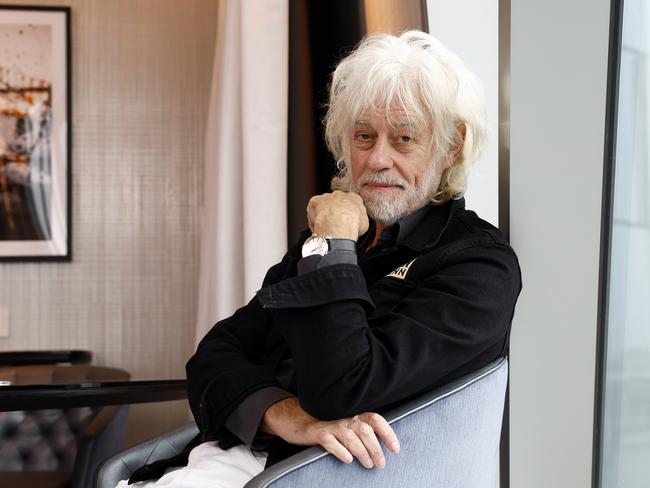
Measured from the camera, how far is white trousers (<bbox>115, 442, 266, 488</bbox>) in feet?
5.08

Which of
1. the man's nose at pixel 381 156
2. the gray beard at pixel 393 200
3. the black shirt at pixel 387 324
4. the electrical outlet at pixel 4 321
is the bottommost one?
the electrical outlet at pixel 4 321

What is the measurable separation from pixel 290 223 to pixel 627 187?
58.8 inches

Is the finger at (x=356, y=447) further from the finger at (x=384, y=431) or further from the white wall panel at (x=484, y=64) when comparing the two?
the white wall panel at (x=484, y=64)

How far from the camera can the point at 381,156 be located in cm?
167

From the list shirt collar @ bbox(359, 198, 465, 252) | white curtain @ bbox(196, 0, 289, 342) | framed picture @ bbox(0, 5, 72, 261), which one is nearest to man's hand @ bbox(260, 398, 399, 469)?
A: shirt collar @ bbox(359, 198, 465, 252)

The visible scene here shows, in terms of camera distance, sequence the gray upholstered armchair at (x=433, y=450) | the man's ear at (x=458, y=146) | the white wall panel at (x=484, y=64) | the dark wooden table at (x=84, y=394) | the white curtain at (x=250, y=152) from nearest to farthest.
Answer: the gray upholstered armchair at (x=433, y=450)
the man's ear at (x=458, y=146)
the white wall panel at (x=484, y=64)
the dark wooden table at (x=84, y=394)
the white curtain at (x=250, y=152)

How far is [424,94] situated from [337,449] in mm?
682

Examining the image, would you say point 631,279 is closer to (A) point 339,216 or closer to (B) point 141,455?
(A) point 339,216

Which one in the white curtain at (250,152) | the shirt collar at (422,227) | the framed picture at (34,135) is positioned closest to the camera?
the shirt collar at (422,227)

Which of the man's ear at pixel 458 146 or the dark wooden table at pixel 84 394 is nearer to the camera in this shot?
the man's ear at pixel 458 146

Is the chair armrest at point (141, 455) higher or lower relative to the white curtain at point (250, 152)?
lower

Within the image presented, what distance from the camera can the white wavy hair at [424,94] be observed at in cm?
164

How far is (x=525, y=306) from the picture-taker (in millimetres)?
2035

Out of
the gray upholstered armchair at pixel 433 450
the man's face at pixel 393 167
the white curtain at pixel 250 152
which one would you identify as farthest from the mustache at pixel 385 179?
the white curtain at pixel 250 152
